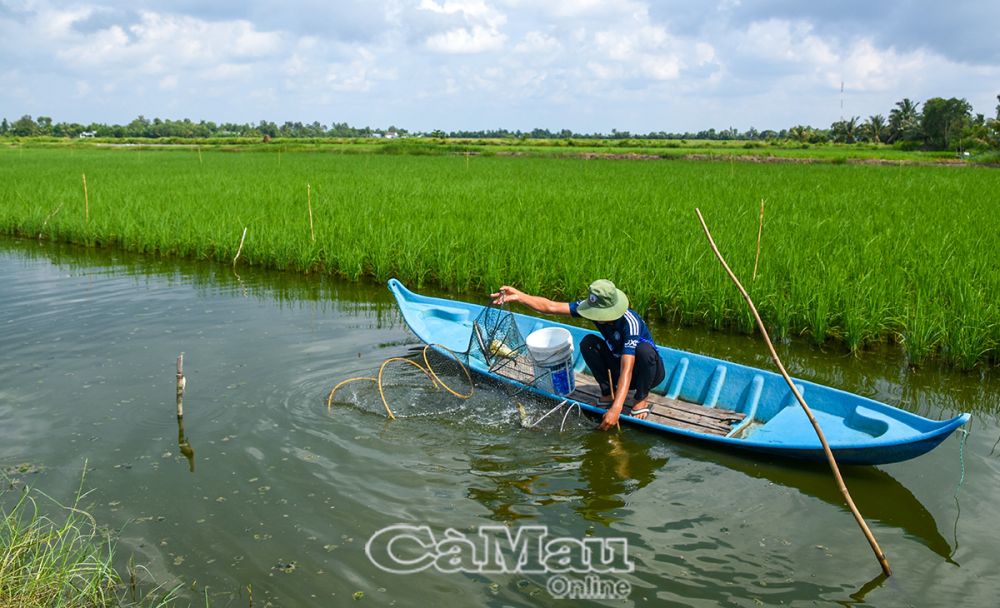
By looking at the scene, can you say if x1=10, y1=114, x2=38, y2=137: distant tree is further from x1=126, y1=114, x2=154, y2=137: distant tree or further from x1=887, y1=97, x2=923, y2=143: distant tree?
x1=887, y1=97, x2=923, y2=143: distant tree

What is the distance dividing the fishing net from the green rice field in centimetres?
180

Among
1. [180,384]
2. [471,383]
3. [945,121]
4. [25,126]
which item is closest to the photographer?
[180,384]

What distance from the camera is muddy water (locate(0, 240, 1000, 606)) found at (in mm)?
2684

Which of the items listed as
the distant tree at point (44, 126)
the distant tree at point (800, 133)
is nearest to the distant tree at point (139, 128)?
the distant tree at point (44, 126)

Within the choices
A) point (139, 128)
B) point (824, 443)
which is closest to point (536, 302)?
point (824, 443)

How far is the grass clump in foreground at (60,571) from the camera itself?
2279 millimetres

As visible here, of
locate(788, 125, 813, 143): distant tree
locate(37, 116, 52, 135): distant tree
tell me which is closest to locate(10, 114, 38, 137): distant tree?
locate(37, 116, 52, 135): distant tree

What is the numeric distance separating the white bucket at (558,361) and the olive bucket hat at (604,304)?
36 cm

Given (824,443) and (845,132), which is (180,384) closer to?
(824,443)

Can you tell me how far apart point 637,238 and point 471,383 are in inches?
147

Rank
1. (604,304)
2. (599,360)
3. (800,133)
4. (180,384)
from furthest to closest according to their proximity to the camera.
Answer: (800,133), (599,360), (604,304), (180,384)

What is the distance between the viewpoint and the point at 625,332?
3973 millimetres

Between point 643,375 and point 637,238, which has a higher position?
point 637,238

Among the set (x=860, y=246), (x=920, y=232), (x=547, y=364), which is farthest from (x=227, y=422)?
(x=920, y=232)
